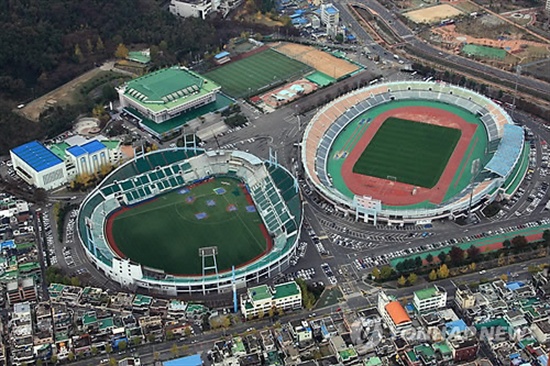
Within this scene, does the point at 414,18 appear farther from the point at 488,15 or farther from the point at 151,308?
the point at 151,308

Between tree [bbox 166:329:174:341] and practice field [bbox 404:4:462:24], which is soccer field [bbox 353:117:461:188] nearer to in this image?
tree [bbox 166:329:174:341]

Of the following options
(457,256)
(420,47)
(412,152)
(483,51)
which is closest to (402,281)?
(457,256)

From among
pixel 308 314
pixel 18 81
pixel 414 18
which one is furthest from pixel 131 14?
pixel 308 314

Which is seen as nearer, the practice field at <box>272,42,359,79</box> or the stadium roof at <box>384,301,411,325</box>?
the stadium roof at <box>384,301,411,325</box>

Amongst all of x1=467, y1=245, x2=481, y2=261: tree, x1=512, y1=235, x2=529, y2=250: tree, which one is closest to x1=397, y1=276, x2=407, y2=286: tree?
x1=467, y1=245, x2=481, y2=261: tree

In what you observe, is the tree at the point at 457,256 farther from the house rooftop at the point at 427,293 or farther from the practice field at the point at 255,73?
the practice field at the point at 255,73

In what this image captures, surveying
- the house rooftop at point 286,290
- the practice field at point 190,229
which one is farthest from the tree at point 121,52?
the house rooftop at point 286,290
